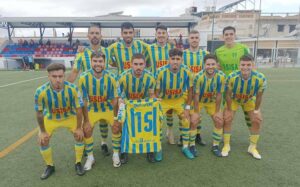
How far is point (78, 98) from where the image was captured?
312 cm

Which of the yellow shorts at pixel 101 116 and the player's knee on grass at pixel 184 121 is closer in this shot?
the yellow shorts at pixel 101 116

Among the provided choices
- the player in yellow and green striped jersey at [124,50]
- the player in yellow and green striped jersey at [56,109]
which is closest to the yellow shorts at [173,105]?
the player in yellow and green striped jersey at [124,50]

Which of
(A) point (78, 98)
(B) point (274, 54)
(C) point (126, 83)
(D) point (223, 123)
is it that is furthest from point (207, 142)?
(B) point (274, 54)

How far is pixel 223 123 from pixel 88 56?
2356mm

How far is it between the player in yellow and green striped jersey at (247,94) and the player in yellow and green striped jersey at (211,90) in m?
0.11

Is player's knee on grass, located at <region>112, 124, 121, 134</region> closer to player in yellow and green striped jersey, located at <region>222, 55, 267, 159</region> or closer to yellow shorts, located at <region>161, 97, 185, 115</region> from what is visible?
yellow shorts, located at <region>161, 97, 185, 115</region>

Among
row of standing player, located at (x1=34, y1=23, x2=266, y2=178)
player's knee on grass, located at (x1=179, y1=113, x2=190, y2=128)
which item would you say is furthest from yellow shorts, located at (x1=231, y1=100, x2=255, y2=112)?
player's knee on grass, located at (x1=179, y1=113, x2=190, y2=128)

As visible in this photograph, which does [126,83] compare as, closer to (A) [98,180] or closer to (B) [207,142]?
(A) [98,180]

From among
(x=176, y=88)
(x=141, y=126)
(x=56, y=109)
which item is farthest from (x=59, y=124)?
(x=176, y=88)

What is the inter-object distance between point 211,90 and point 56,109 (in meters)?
2.25

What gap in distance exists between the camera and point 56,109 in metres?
3.14

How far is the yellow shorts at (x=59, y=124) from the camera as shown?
10.5ft

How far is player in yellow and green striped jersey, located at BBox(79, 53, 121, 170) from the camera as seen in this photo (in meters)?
3.30

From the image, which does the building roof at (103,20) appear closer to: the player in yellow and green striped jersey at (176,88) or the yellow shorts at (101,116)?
the player in yellow and green striped jersey at (176,88)
